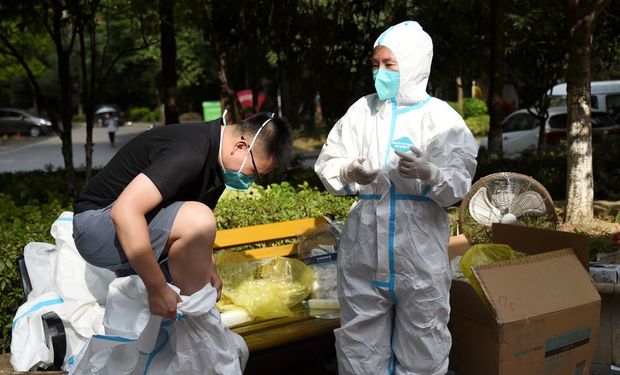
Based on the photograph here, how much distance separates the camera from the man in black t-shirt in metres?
2.39

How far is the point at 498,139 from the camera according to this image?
968cm

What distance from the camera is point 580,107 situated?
6285 mm

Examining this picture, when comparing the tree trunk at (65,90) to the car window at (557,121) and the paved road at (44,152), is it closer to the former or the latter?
the paved road at (44,152)

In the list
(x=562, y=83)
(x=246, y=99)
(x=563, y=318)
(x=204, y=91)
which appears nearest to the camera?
(x=563, y=318)

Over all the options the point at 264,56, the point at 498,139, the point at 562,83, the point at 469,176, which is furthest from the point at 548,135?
the point at 469,176

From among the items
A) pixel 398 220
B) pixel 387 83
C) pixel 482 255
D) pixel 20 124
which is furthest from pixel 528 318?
pixel 20 124

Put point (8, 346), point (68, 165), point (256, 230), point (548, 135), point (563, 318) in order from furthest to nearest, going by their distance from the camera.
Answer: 1. point (548, 135)
2. point (68, 165)
3. point (256, 230)
4. point (8, 346)
5. point (563, 318)

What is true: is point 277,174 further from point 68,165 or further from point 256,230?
point 256,230

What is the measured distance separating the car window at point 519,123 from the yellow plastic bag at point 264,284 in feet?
41.1

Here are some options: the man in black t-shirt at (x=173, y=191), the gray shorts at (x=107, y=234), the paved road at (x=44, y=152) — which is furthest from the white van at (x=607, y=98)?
the gray shorts at (x=107, y=234)

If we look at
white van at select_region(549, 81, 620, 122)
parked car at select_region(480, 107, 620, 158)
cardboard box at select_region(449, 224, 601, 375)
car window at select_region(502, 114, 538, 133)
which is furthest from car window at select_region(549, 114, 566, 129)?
cardboard box at select_region(449, 224, 601, 375)

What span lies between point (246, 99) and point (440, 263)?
5.62m

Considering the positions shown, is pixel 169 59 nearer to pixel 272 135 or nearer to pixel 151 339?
pixel 272 135

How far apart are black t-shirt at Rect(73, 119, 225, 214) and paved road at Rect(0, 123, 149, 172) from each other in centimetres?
1336
